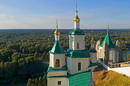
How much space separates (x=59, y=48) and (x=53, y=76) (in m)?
3.03

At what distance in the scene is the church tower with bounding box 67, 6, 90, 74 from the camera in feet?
53.9

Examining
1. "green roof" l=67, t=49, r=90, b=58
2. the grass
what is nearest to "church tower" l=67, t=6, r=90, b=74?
"green roof" l=67, t=49, r=90, b=58

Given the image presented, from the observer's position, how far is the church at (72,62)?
647 inches

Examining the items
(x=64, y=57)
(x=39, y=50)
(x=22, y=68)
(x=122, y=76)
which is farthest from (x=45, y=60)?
(x=122, y=76)

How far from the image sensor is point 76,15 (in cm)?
1733

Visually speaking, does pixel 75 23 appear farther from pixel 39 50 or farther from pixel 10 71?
pixel 39 50

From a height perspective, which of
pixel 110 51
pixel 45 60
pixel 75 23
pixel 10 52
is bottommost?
pixel 45 60

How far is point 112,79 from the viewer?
12.3m

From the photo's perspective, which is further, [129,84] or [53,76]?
[53,76]

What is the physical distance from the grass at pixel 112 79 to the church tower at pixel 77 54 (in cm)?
272

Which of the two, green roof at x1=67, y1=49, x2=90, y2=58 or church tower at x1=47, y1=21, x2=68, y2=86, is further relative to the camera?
church tower at x1=47, y1=21, x2=68, y2=86

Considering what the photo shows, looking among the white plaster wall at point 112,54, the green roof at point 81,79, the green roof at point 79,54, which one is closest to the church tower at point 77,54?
the green roof at point 79,54

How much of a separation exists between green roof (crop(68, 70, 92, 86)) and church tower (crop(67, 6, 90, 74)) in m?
0.74

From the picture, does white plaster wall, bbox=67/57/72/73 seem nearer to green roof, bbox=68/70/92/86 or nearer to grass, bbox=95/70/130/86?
green roof, bbox=68/70/92/86
